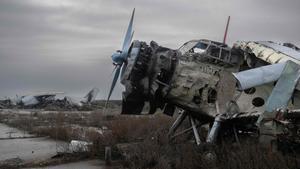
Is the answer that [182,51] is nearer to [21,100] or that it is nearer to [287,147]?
[287,147]

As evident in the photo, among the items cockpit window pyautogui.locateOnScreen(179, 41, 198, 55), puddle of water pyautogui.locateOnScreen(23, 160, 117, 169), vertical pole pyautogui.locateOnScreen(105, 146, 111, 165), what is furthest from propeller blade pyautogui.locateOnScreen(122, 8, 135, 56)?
puddle of water pyautogui.locateOnScreen(23, 160, 117, 169)

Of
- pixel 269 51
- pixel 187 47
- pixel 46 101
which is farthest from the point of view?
pixel 46 101

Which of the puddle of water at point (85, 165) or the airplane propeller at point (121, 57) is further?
the airplane propeller at point (121, 57)

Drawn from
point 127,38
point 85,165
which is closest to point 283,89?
point 85,165

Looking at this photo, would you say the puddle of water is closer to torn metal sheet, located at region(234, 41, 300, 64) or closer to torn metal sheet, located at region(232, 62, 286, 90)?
torn metal sheet, located at region(232, 62, 286, 90)

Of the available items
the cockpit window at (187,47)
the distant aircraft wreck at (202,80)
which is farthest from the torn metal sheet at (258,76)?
the cockpit window at (187,47)

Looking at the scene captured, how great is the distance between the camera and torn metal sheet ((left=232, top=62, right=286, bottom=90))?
35.7 feet

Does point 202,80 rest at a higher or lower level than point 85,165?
higher

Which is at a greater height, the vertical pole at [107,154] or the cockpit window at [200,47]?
the cockpit window at [200,47]

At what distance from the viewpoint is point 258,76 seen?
11164 millimetres

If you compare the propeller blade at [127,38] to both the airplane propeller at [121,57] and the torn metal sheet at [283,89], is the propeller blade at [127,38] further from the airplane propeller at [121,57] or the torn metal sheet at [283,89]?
the torn metal sheet at [283,89]

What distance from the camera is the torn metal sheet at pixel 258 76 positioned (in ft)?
35.7

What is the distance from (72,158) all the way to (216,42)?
5.79 metres

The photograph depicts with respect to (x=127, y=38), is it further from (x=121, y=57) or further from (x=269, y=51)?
(x=269, y=51)
